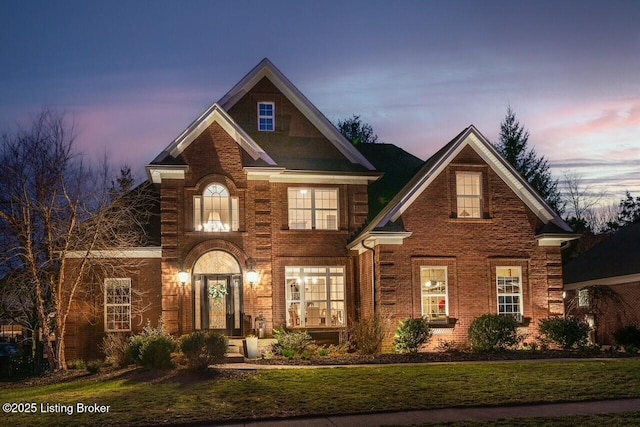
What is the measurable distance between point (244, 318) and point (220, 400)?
11298 millimetres

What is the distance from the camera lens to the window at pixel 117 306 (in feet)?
92.9

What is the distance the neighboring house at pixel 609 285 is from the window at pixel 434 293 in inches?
390

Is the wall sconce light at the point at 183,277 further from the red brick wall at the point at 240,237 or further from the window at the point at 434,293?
the window at the point at 434,293

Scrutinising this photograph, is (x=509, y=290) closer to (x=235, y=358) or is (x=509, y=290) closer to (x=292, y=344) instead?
(x=292, y=344)

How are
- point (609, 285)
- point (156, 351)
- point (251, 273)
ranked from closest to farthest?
point (156, 351) → point (251, 273) → point (609, 285)

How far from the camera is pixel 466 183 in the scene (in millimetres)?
27953

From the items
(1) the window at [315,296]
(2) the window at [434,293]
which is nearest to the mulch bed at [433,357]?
(2) the window at [434,293]

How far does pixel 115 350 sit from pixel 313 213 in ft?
30.1

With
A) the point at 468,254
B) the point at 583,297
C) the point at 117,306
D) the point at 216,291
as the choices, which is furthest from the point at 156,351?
the point at 583,297

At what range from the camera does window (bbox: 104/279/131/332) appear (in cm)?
2833

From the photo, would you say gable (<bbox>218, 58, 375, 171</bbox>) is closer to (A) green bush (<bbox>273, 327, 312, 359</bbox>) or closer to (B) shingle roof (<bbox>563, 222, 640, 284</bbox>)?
(A) green bush (<bbox>273, 327, 312, 359</bbox>)

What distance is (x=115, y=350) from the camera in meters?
24.0

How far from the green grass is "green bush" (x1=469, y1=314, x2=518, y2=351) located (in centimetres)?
409

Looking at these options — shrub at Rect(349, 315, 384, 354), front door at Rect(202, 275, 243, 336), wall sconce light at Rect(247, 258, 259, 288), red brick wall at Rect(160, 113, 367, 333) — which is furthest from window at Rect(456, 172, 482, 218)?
A: front door at Rect(202, 275, 243, 336)
